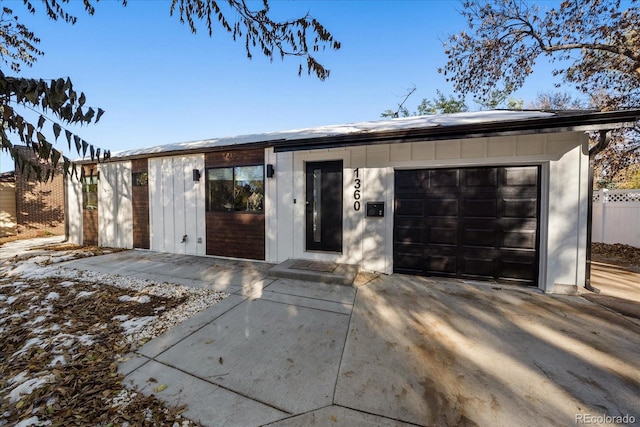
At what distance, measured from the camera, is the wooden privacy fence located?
24.0 feet

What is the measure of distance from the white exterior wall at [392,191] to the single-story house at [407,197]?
0.02m

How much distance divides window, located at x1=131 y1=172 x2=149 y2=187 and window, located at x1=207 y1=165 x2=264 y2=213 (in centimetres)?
232

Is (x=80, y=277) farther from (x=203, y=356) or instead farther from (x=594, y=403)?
(x=594, y=403)

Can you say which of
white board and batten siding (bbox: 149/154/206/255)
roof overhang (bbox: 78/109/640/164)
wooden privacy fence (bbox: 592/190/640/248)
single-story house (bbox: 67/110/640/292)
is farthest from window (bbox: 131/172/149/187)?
wooden privacy fence (bbox: 592/190/640/248)

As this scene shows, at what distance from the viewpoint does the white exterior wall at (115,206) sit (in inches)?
300

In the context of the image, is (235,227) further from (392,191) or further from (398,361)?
(398,361)

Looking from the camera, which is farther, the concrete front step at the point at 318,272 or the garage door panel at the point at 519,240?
the concrete front step at the point at 318,272

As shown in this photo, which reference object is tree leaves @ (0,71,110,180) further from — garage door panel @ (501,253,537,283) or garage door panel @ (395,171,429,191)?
garage door panel @ (501,253,537,283)

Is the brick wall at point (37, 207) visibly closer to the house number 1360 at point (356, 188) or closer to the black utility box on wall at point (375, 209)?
the house number 1360 at point (356, 188)

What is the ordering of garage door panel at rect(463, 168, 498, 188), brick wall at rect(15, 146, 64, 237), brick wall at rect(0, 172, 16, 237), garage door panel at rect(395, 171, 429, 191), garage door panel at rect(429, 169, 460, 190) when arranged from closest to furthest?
1. garage door panel at rect(463, 168, 498, 188)
2. garage door panel at rect(429, 169, 460, 190)
3. garage door panel at rect(395, 171, 429, 191)
4. brick wall at rect(0, 172, 16, 237)
5. brick wall at rect(15, 146, 64, 237)

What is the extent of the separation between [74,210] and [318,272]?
9488mm

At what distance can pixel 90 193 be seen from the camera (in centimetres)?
832

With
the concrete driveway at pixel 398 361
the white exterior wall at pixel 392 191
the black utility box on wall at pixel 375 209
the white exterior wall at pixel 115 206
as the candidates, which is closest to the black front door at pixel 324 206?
the white exterior wall at pixel 392 191

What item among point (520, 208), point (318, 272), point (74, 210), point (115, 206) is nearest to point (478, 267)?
point (520, 208)
